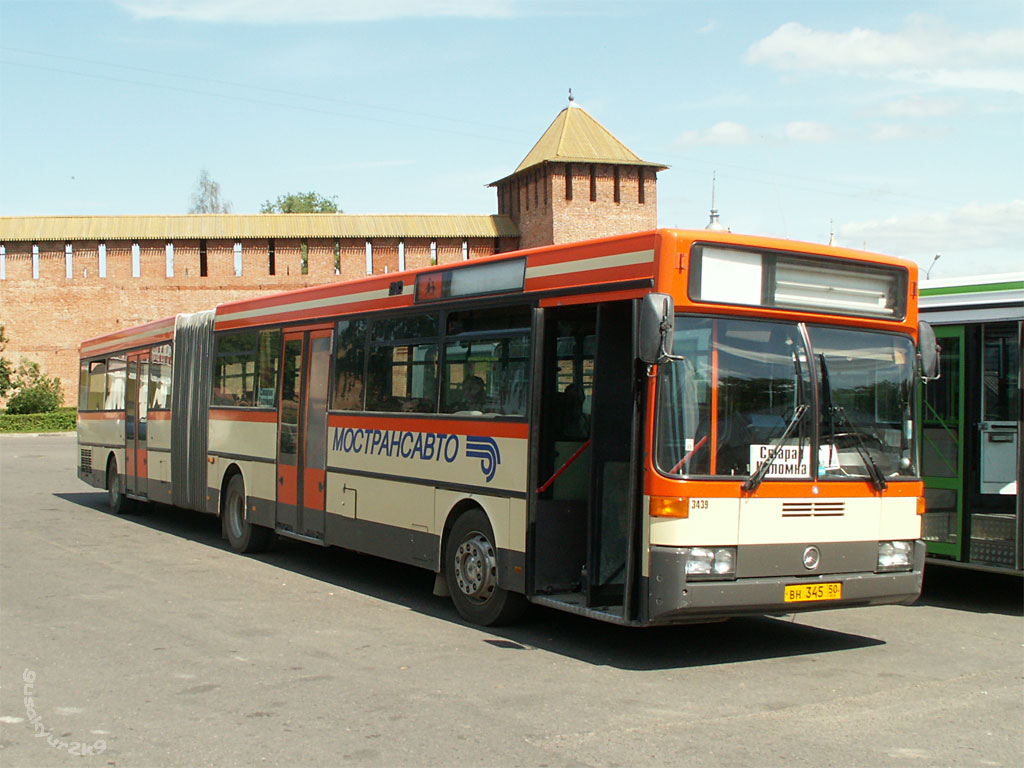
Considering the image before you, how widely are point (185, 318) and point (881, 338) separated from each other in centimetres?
1013

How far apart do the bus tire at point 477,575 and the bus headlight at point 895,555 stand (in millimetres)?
2507

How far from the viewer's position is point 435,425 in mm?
9094

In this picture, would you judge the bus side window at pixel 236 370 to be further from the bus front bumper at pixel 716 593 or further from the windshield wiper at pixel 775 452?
the windshield wiper at pixel 775 452

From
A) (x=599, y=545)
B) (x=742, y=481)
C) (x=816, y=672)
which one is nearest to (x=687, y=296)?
(x=742, y=481)

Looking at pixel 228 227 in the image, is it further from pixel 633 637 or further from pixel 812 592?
pixel 812 592

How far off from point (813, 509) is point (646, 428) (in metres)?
1.23

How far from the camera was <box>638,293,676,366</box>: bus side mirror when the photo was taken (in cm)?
653

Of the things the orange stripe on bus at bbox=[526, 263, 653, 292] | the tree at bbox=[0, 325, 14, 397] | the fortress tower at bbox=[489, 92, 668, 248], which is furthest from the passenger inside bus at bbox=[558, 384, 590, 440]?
the tree at bbox=[0, 325, 14, 397]

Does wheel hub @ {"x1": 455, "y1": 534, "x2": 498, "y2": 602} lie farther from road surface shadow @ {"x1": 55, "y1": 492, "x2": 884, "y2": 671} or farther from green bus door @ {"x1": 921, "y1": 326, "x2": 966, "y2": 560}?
green bus door @ {"x1": 921, "y1": 326, "x2": 966, "y2": 560}

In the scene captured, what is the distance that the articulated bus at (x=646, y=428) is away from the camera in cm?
685

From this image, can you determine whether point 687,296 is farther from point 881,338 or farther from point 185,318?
point 185,318

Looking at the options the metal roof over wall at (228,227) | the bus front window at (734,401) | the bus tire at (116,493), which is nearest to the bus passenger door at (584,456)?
the bus front window at (734,401)

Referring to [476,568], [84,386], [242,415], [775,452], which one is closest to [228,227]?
[84,386]

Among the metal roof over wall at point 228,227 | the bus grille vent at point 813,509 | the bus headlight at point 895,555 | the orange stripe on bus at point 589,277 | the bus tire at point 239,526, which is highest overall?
the metal roof over wall at point 228,227
